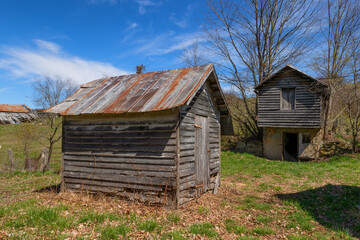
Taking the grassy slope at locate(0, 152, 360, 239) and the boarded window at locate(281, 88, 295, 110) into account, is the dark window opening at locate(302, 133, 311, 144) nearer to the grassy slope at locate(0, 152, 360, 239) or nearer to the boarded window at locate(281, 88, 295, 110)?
the boarded window at locate(281, 88, 295, 110)

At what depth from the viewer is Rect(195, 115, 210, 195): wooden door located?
8.58 metres

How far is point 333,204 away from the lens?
800cm

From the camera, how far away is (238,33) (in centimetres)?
2241

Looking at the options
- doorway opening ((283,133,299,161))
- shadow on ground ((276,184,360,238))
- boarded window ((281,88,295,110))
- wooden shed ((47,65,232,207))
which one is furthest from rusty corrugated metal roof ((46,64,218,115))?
doorway opening ((283,133,299,161))

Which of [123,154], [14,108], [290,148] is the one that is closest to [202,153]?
[123,154]

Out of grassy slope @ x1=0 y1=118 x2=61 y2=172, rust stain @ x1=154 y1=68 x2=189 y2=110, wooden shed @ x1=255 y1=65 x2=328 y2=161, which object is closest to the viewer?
rust stain @ x1=154 y1=68 x2=189 y2=110

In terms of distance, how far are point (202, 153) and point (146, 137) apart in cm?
231

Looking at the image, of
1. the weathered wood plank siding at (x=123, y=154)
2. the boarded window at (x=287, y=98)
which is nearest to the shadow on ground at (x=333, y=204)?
the weathered wood plank siding at (x=123, y=154)

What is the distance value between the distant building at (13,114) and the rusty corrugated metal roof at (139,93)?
113ft

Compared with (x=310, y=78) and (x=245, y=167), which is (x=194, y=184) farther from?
(x=310, y=78)

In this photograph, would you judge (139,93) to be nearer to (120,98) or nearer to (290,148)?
(120,98)

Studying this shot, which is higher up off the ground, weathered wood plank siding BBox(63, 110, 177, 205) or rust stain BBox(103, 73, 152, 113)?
rust stain BBox(103, 73, 152, 113)

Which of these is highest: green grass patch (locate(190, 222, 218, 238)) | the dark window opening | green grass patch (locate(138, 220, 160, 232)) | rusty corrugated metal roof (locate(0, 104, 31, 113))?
rusty corrugated metal roof (locate(0, 104, 31, 113))

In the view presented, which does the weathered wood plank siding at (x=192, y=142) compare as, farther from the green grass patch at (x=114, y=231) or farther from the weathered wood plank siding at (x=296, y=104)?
→ the weathered wood plank siding at (x=296, y=104)
